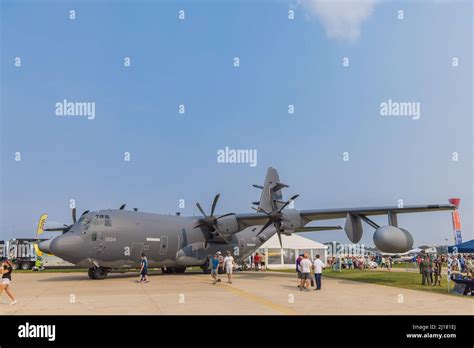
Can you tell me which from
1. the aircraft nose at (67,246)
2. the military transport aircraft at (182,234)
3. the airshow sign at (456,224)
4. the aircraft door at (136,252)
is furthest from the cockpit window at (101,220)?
the airshow sign at (456,224)

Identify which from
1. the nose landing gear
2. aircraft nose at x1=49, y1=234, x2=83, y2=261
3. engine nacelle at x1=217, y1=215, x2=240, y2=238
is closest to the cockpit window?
aircraft nose at x1=49, y1=234, x2=83, y2=261

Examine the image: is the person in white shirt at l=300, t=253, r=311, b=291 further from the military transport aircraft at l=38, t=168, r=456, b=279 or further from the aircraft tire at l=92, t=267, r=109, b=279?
the aircraft tire at l=92, t=267, r=109, b=279

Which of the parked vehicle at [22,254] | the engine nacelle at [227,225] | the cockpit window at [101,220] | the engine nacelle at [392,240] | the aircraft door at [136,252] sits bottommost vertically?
the parked vehicle at [22,254]

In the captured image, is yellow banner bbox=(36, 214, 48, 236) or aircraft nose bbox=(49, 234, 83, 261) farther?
yellow banner bbox=(36, 214, 48, 236)

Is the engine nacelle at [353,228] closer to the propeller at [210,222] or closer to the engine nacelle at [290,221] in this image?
the engine nacelle at [290,221]

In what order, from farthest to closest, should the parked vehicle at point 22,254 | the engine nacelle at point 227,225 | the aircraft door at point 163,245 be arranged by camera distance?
the parked vehicle at point 22,254
the engine nacelle at point 227,225
the aircraft door at point 163,245

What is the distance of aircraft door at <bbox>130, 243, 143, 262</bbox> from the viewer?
24.8 metres

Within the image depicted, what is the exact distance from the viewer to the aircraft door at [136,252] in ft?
81.3

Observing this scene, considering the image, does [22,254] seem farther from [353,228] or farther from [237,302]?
[237,302]

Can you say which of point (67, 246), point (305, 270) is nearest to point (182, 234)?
point (67, 246)
